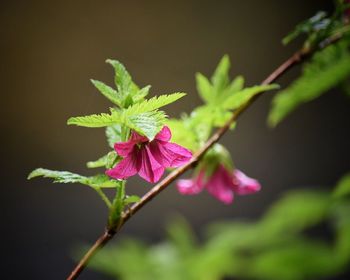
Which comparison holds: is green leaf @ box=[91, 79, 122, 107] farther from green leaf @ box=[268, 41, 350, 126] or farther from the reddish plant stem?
green leaf @ box=[268, 41, 350, 126]

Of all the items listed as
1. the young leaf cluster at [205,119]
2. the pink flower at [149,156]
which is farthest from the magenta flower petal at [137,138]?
the young leaf cluster at [205,119]

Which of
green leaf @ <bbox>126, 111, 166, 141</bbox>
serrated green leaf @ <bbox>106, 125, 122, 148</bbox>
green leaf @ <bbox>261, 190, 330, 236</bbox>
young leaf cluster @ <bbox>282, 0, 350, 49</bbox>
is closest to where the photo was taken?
green leaf @ <bbox>126, 111, 166, 141</bbox>

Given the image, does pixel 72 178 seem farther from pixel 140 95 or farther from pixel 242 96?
pixel 242 96

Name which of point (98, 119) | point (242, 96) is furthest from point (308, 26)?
point (98, 119)

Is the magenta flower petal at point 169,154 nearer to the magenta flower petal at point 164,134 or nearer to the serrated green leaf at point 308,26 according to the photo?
the magenta flower petal at point 164,134

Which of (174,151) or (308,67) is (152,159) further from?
(308,67)

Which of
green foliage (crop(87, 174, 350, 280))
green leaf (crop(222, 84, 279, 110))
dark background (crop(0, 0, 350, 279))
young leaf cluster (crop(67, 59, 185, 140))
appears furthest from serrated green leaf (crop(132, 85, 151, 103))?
dark background (crop(0, 0, 350, 279))
